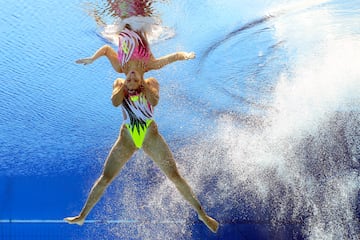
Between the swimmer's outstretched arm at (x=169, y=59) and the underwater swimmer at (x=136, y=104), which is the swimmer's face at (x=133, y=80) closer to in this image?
the underwater swimmer at (x=136, y=104)

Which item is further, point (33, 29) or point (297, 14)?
point (297, 14)

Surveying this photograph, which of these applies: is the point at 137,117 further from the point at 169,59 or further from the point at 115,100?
the point at 169,59

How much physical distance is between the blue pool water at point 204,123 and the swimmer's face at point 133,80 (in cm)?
264

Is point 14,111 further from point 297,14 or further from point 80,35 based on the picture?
point 297,14

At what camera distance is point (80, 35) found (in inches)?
240

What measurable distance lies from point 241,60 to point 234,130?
33.1 inches

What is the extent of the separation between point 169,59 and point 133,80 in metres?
0.25

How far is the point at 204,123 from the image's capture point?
6590 mm

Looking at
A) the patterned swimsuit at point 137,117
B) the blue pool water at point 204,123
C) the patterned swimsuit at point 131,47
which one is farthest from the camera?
the blue pool water at point 204,123

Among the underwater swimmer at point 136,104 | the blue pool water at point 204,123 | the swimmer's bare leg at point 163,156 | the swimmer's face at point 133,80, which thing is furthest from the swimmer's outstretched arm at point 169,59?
the blue pool water at point 204,123

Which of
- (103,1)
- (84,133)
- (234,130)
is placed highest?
(103,1)

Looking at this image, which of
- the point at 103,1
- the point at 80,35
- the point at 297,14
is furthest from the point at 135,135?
the point at 297,14

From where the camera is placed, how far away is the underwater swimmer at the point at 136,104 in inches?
135

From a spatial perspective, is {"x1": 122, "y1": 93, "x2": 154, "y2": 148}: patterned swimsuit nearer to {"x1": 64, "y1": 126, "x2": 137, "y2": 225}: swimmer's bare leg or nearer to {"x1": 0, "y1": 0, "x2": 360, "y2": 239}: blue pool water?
{"x1": 64, "y1": 126, "x2": 137, "y2": 225}: swimmer's bare leg
